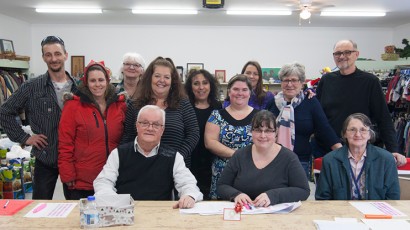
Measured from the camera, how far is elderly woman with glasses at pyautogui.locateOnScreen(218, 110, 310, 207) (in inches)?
81.3

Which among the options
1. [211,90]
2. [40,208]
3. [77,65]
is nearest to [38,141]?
[40,208]

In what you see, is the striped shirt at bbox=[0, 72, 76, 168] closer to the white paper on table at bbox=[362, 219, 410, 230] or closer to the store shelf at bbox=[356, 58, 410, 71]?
the white paper on table at bbox=[362, 219, 410, 230]

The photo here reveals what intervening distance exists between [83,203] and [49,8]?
583 centimetres

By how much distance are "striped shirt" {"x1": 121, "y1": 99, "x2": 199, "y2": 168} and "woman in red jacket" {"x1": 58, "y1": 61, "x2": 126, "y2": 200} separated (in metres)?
0.09

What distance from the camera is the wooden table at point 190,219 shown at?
5.59ft

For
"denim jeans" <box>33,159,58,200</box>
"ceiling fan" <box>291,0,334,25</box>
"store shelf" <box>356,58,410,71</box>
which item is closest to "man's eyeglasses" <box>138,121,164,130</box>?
"denim jeans" <box>33,159,58,200</box>

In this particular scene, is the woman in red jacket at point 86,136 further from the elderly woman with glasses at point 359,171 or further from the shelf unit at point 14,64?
the shelf unit at point 14,64

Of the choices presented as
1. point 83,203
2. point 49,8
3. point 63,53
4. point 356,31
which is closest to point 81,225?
point 83,203

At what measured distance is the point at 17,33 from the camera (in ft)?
25.5

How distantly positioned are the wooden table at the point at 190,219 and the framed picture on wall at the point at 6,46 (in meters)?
6.02

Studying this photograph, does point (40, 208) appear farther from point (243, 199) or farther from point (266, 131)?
point (266, 131)

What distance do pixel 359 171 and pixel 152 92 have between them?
1424 millimetres

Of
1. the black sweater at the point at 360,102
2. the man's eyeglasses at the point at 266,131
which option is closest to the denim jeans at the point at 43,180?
the man's eyeglasses at the point at 266,131

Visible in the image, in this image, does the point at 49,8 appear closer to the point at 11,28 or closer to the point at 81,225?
the point at 11,28
